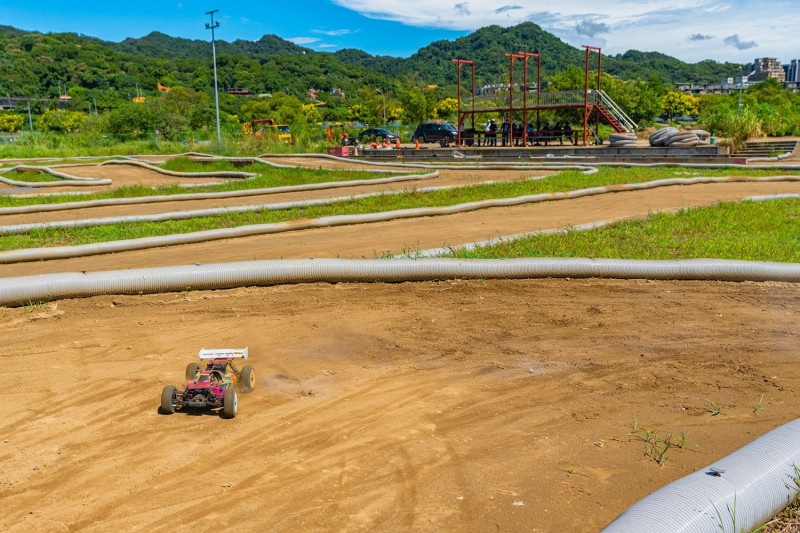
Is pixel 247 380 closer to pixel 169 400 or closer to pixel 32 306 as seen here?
pixel 169 400

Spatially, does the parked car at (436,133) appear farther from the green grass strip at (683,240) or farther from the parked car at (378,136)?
the green grass strip at (683,240)

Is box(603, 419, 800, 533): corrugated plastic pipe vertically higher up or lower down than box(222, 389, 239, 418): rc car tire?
higher up

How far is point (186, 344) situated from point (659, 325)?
3.83 m

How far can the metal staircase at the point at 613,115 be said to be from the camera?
31.4 m

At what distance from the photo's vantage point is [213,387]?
13.7 feet

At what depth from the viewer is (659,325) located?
5406 millimetres

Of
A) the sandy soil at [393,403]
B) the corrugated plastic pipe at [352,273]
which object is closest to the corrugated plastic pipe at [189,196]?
the corrugated plastic pipe at [352,273]

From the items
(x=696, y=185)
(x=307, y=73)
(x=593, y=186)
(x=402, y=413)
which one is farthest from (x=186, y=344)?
(x=307, y=73)

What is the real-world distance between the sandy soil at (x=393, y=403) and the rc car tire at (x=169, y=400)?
0.06 m

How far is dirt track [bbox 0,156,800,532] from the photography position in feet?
10.3

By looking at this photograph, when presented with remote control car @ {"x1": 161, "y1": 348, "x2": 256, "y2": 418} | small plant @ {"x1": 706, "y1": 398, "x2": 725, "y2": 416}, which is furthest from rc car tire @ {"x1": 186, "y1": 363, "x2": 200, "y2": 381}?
small plant @ {"x1": 706, "y1": 398, "x2": 725, "y2": 416}

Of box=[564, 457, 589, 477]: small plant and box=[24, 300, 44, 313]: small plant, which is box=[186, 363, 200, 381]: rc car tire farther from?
box=[24, 300, 44, 313]: small plant

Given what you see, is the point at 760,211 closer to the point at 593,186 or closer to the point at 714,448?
the point at 593,186

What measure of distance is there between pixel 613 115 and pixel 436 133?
11.5 metres
